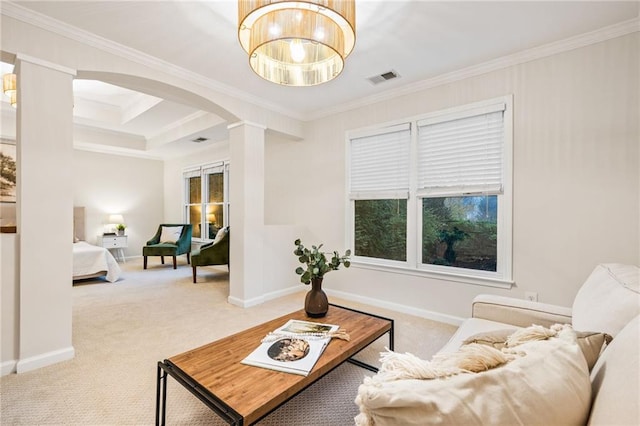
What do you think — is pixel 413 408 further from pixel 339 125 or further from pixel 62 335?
pixel 339 125

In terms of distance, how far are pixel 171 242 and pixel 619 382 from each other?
653 centimetres

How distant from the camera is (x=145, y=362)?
2.25 metres

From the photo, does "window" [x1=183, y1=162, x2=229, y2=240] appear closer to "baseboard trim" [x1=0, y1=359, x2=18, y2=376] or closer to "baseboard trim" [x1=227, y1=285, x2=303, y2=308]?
"baseboard trim" [x1=227, y1=285, x2=303, y2=308]

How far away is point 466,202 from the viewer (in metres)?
3.03

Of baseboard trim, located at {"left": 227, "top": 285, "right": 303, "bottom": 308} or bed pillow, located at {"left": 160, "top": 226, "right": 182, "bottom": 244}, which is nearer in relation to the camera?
baseboard trim, located at {"left": 227, "top": 285, "right": 303, "bottom": 308}

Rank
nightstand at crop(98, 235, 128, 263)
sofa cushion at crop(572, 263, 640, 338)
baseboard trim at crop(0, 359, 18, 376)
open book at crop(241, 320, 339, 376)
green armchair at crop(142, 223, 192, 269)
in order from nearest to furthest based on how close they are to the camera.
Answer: sofa cushion at crop(572, 263, 640, 338)
open book at crop(241, 320, 339, 376)
baseboard trim at crop(0, 359, 18, 376)
green armchair at crop(142, 223, 192, 269)
nightstand at crop(98, 235, 128, 263)

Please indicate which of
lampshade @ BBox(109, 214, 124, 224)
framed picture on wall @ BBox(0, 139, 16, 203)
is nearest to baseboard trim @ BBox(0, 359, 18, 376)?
framed picture on wall @ BBox(0, 139, 16, 203)

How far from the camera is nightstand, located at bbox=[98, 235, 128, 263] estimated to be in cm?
621

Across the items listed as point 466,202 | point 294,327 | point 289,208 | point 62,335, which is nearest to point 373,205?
point 466,202

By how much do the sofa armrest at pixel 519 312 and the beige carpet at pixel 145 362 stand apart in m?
Result: 0.72

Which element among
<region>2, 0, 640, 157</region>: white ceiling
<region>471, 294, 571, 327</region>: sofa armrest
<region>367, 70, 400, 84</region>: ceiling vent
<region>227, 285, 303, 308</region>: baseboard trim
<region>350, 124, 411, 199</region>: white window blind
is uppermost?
<region>2, 0, 640, 157</region>: white ceiling

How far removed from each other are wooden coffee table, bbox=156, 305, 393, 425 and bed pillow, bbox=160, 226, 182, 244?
4.97m

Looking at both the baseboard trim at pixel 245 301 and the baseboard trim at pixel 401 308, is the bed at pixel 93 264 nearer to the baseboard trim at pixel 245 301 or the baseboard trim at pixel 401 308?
the baseboard trim at pixel 245 301

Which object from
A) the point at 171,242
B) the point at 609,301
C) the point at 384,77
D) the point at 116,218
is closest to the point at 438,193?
the point at 384,77
